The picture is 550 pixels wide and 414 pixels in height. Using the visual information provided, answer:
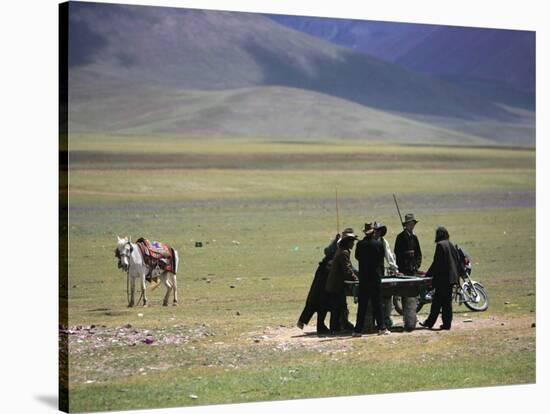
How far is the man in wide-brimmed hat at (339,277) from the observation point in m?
17.5

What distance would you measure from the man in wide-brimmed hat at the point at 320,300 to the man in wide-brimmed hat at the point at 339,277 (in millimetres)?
107

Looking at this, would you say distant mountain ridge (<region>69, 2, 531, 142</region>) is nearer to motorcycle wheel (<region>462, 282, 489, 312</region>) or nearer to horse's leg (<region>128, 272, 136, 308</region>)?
horse's leg (<region>128, 272, 136, 308</region>)

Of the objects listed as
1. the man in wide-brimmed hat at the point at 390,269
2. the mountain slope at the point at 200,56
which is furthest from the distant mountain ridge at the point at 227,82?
the man in wide-brimmed hat at the point at 390,269

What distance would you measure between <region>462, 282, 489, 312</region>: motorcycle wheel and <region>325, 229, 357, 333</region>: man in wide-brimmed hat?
2.57 m

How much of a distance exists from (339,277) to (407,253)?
132cm

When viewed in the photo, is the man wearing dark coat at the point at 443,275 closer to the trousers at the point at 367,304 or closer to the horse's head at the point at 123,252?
the trousers at the point at 367,304

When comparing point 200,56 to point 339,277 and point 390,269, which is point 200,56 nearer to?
point 390,269

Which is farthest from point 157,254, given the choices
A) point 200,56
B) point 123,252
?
point 200,56

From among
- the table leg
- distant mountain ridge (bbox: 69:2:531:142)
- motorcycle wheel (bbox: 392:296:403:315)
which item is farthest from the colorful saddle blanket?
the table leg

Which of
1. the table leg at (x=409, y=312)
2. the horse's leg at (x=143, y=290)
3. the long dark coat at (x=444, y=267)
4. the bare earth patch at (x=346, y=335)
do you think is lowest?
the bare earth patch at (x=346, y=335)

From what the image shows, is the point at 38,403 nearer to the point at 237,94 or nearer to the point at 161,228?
the point at 161,228

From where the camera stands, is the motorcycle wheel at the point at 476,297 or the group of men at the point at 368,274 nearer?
the group of men at the point at 368,274

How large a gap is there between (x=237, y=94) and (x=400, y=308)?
27326 mm

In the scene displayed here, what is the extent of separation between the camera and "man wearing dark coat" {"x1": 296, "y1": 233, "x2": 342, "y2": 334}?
17922mm
